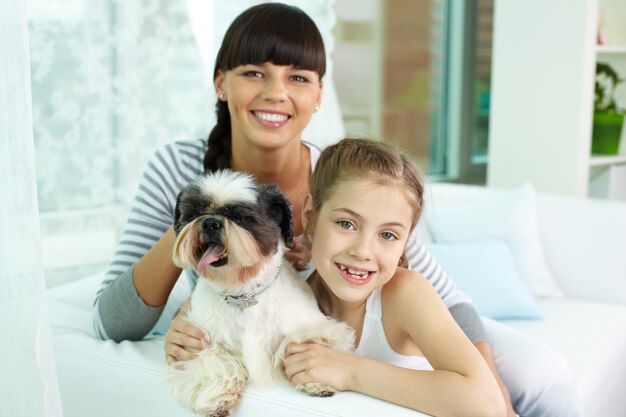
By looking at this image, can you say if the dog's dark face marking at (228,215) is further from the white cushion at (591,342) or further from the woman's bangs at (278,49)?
the white cushion at (591,342)

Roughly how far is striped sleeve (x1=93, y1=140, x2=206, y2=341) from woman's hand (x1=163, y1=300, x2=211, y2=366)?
153mm

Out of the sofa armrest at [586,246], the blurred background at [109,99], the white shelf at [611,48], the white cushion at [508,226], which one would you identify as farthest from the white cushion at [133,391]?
the white shelf at [611,48]

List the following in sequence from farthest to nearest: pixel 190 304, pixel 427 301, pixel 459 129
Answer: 1. pixel 459 129
2. pixel 190 304
3. pixel 427 301

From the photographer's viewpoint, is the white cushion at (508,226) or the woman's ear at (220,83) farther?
the white cushion at (508,226)

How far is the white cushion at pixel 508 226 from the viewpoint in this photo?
9.32 ft

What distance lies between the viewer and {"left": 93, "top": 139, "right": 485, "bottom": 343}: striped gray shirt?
1649 mm

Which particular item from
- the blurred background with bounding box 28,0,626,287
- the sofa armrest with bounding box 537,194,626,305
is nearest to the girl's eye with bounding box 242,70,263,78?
the blurred background with bounding box 28,0,626,287

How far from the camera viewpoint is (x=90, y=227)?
108 inches

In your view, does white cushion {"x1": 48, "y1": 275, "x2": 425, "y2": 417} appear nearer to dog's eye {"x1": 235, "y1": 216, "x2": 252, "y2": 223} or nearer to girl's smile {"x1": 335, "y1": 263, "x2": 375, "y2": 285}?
girl's smile {"x1": 335, "y1": 263, "x2": 375, "y2": 285}

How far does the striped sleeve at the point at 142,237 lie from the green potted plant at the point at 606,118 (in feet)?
8.36

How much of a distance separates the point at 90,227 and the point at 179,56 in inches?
30.0

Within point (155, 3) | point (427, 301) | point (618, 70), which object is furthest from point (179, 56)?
point (618, 70)

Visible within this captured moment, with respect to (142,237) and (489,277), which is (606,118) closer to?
(489,277)

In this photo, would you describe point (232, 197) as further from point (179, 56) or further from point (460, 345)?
point (179, 56)
